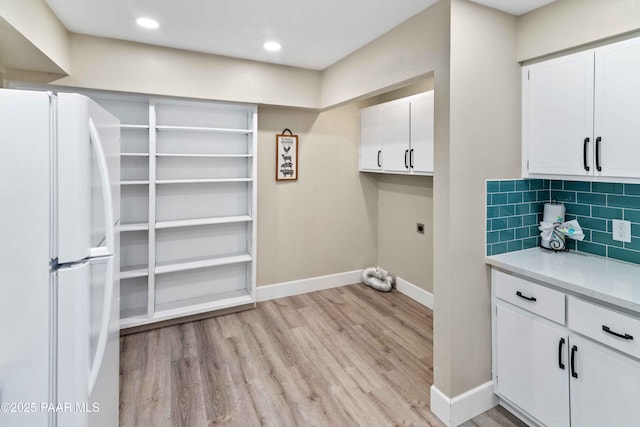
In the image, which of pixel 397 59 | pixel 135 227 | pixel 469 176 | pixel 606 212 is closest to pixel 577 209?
pixel 606 212

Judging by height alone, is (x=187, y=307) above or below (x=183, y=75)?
below

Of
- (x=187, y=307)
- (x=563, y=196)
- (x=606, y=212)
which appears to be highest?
(x=563, y=196)

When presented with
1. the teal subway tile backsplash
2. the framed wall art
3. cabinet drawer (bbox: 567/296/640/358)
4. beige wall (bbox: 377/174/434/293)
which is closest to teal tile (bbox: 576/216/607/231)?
the teal subway tile backsplash

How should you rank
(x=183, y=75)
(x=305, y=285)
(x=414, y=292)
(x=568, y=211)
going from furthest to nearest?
(x=305, y=285) < (x=414, y=292) < (x=183, y=75) < (x=568, y=211)

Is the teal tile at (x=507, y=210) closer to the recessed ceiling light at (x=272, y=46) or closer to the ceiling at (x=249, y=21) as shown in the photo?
the ceiling at (x=249, y=21)

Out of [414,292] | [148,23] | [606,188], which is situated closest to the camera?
[606,188]

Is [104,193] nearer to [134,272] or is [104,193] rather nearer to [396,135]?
[134,272]

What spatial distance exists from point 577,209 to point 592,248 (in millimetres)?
277

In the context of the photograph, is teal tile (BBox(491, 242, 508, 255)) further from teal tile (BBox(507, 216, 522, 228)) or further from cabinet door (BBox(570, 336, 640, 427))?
cabinet door (BBox(570, 336, 640, 427))

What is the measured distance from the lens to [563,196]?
7.73 feet

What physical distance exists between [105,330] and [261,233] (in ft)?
8.55

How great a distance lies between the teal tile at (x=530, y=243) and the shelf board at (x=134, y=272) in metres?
3.24

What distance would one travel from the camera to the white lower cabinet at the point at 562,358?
1532mm

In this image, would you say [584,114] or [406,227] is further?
[406,227]
